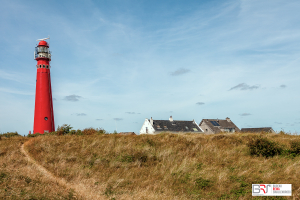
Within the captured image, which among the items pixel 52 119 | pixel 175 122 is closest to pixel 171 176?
pixel 52 119

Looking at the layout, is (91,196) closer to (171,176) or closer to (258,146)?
(171,176)

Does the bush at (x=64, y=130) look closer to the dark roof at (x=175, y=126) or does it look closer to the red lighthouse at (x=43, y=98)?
the red lighthouse at (x=43, y=98)

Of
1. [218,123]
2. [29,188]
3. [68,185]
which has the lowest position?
[68,185]

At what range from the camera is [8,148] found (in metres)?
16.6

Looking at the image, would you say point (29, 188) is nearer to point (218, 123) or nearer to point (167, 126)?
point (167, 126)

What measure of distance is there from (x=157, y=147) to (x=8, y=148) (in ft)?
36.5
